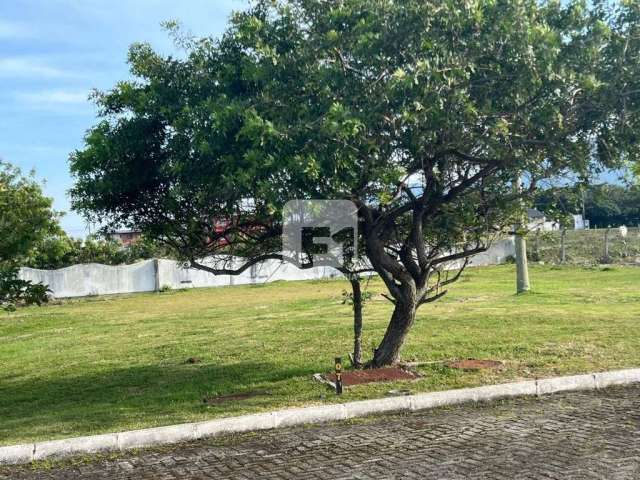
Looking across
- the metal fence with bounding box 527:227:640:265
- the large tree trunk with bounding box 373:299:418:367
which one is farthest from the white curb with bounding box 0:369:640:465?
the metal fence with bounding box 527:227:640:265

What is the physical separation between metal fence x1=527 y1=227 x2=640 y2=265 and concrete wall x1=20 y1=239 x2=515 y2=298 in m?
5.84

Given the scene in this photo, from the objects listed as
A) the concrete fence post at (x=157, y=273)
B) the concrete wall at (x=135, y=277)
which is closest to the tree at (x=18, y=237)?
the concrete wall at (x=135, y=277)

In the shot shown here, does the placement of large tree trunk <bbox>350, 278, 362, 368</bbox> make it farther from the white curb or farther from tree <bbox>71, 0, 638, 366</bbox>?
the white curb

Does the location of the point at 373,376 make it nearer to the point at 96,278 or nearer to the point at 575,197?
the point at 575,197

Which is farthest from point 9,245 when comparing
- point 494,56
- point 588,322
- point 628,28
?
point 588,322

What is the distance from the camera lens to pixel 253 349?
12.5 meters

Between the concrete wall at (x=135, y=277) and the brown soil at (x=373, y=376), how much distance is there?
18.9 metres

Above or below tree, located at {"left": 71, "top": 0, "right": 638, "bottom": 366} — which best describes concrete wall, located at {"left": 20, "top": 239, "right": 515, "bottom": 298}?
below

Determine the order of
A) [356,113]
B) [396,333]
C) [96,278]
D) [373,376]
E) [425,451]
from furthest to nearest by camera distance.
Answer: [96,278] < [396,333] < [373,376] < [356,113] < [425,451]

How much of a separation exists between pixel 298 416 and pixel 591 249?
107 ft

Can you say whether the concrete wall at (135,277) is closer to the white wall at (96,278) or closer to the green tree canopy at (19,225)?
the white wall at (96,278)

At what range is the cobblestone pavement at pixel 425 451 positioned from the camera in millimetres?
5500

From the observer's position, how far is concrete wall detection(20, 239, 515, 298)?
1160 inches

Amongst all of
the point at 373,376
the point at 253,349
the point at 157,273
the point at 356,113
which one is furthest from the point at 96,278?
the point at 356,113
